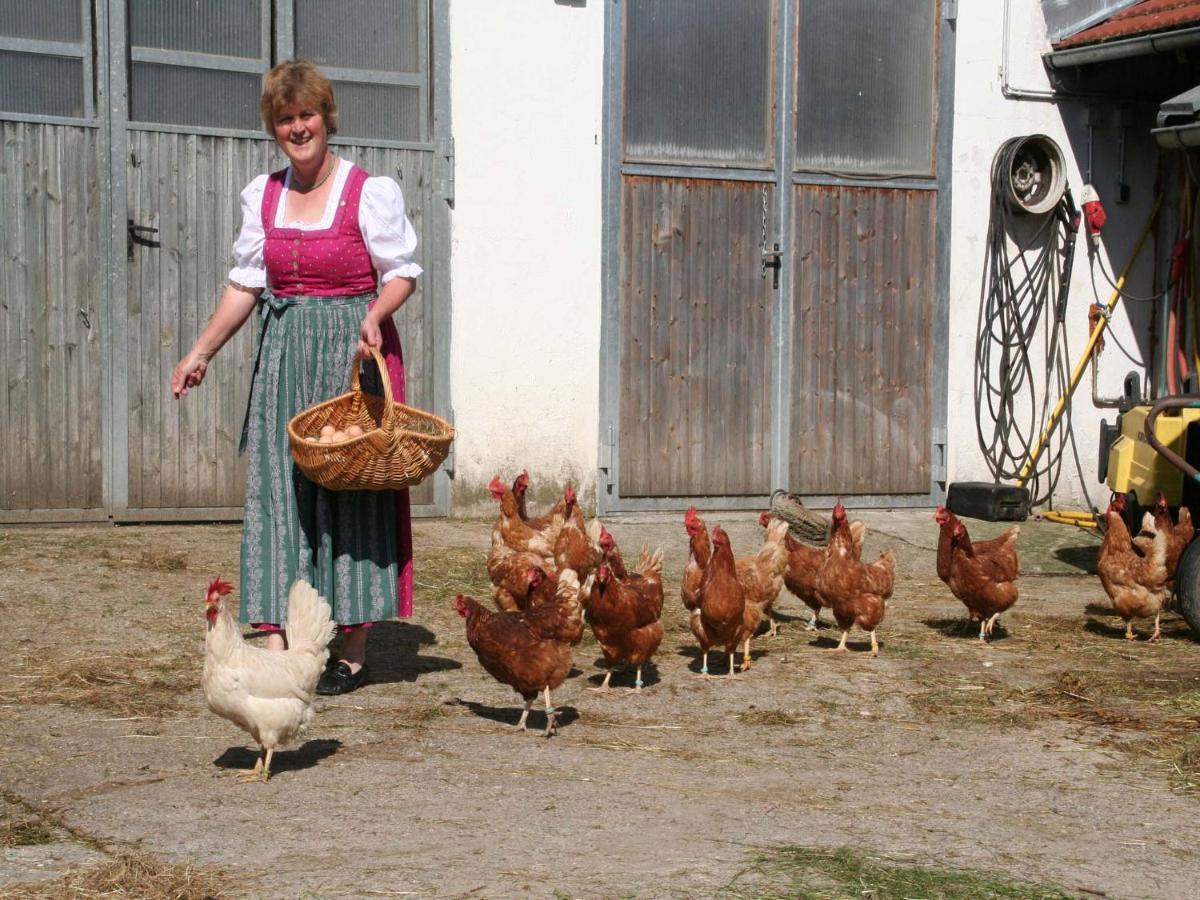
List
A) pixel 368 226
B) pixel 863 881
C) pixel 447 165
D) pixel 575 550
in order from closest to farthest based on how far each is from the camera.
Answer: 1. pixel 863 881
2. pixel 368 226
3. pixel 575 550
4. pixel 447 165

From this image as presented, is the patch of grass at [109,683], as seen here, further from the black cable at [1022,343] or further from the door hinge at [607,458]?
the black cable at [1022,343]

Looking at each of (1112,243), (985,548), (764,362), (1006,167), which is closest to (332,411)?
(985,548)

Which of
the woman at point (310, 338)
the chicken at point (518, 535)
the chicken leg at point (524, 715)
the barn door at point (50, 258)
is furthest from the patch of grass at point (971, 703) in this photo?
the barn door at point (50, 258)

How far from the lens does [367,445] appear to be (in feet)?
16.9

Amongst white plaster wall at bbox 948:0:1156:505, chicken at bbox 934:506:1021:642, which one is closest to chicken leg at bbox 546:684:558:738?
chicken at bbox 934:506:1021:642

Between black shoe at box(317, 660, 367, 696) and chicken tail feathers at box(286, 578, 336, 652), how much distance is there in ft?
2.61

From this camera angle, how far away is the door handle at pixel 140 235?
9.17 metres

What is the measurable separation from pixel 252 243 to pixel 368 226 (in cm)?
45

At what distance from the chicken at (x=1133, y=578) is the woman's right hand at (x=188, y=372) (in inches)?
173

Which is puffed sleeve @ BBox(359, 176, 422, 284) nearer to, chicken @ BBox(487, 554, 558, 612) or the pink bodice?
the pink bodice

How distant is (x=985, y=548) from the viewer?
23.8 feet

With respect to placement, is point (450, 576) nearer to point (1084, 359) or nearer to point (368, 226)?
point (368, 226)

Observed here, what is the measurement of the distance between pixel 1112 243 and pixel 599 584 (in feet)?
22.7

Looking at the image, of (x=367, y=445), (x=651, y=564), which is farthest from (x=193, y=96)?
(x=367, y=445)
